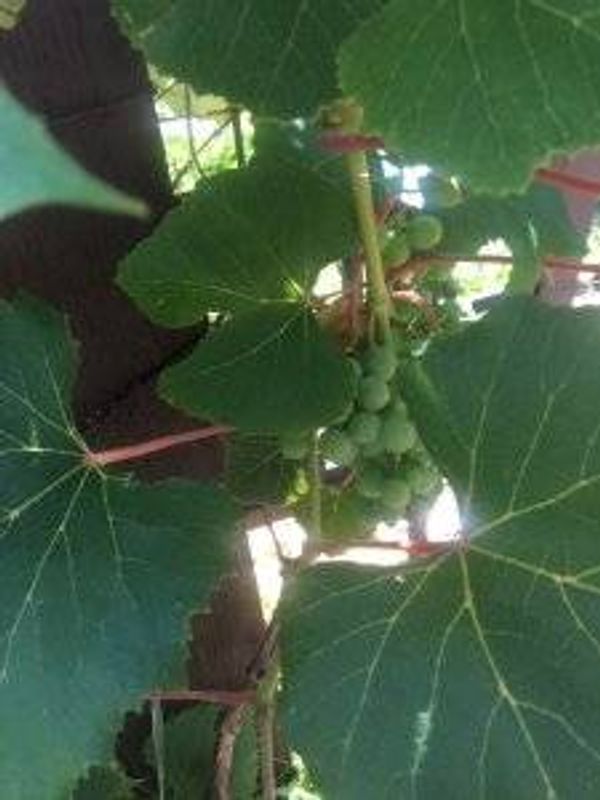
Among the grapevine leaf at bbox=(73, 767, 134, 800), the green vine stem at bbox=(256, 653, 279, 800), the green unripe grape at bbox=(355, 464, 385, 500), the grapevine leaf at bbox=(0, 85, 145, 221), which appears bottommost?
the grapevine leaf at bbox=(73, 767, 134, 800)

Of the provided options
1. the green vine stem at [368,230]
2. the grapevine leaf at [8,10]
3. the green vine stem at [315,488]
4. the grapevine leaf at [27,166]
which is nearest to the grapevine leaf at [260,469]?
the green vine stem at [315,488]

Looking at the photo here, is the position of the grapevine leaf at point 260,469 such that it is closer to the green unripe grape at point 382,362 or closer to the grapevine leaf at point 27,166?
the green unripe grape at point 382,362

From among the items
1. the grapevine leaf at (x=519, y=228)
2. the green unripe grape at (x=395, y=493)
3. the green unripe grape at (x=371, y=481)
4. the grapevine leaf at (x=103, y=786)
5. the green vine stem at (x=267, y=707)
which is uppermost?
the grapevine leaf at (x=519, y=228)

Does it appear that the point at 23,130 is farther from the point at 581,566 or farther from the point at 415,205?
the point at 415,205

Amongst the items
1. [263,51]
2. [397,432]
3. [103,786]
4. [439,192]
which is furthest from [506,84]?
[103,786]

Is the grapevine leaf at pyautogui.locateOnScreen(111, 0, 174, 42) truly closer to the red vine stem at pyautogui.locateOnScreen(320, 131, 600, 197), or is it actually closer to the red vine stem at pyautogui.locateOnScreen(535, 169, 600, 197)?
the red vine stem at pyautogui.locateOnScreen(320, 131, 600, 197)

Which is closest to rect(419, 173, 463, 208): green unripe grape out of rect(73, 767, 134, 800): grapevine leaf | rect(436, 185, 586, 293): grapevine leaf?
rect(436, 185, 586, 293): grapevine leaf
